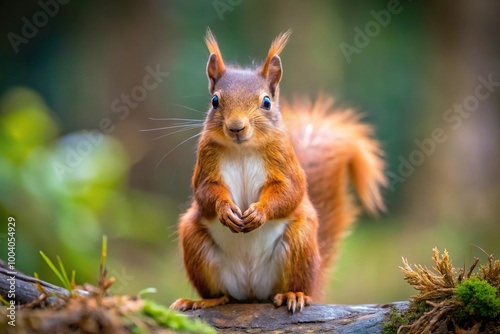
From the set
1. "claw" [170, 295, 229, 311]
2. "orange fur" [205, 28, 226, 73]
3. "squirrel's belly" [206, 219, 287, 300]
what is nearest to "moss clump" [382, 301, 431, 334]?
"squirrel's belly" [206, 219, 287, 300]

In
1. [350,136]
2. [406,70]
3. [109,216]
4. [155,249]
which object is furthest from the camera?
[406,70]

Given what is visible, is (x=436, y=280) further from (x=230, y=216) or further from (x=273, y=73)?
(x=273, y=73)

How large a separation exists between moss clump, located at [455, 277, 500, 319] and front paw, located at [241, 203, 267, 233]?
28.3 inches

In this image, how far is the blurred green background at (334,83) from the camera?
5.73m

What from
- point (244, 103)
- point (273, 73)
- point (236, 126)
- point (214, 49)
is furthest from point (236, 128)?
point (214, 49)

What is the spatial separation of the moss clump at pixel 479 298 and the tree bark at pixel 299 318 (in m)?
0.26

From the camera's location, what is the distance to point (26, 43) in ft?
20.3

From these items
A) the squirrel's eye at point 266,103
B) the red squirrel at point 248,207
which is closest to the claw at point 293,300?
the red squirrel at point 248,207

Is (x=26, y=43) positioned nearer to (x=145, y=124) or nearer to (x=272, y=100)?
(x=145, y=124)

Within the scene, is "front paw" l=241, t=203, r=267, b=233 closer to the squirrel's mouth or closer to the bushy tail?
the squirrel's mouth

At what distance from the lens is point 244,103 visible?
2.42m

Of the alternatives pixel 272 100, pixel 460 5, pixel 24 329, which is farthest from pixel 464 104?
pixel 24 329

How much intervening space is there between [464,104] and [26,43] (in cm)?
429

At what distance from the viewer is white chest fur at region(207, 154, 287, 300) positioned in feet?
8.01
